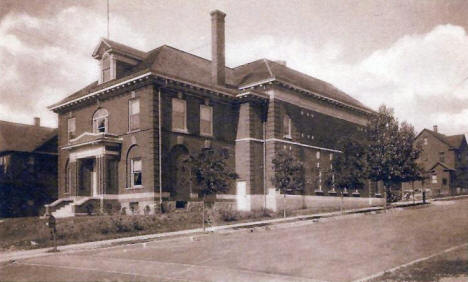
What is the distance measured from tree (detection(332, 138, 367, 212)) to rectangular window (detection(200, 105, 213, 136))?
818 centimetres

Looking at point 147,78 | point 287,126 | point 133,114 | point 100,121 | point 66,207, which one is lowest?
point 66,207

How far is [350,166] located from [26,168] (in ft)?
75.5

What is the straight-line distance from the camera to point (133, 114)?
28750 mm

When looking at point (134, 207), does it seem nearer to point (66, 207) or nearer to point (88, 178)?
point (66, 207)


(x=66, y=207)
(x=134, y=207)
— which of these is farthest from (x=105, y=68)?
(x=134, y=207)

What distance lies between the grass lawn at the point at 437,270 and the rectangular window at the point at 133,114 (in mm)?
20238

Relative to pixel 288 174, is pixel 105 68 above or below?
above

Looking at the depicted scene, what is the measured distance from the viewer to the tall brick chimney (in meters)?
31.8

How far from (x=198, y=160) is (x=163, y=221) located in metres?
3.81

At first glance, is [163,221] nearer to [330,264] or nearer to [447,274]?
[330,264]

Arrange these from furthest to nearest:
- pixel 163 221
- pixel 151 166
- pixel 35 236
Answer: pixel 151 166 < pixel 163 221 < pixel 35 236

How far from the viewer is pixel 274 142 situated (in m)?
31.9

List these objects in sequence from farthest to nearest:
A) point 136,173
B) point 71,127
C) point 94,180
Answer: point 71,127, point 94,180, point 136,173

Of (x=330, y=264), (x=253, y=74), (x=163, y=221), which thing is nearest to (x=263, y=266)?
(x=330, y=264)
